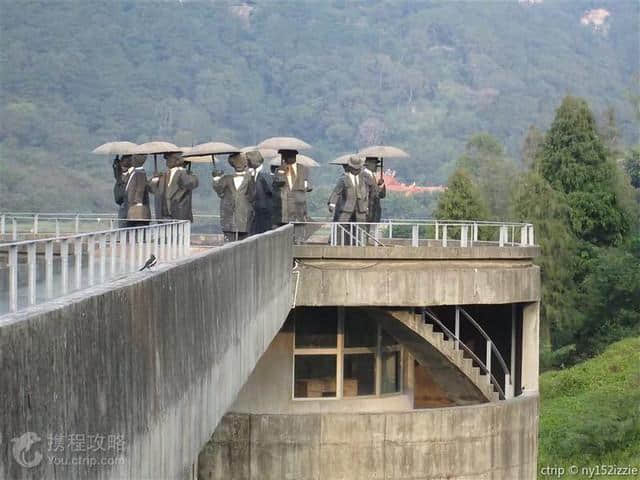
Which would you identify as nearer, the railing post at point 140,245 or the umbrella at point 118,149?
the railing post at point 140,245

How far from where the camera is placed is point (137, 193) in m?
27.2

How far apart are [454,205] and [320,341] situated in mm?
44460

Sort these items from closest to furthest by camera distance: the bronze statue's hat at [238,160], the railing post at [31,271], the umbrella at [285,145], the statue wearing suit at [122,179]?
the railing post at [31,271]
the bronze statue's hat at [238,160]
the umbrella at [285,145]
the statue wearing suit at [122,179]

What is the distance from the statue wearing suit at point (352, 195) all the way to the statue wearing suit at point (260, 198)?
1.52m

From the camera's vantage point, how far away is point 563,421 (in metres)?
44.0

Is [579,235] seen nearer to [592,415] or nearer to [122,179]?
[592,415]

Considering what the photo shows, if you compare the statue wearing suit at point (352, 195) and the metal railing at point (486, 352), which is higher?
the statue wearing suit at point (352, 195)

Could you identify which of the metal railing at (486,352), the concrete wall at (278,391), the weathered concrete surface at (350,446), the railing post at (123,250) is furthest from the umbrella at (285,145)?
the railing post at (123,250)

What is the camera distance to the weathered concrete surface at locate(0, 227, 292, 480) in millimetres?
5832

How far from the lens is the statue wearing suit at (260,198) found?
83.1ft

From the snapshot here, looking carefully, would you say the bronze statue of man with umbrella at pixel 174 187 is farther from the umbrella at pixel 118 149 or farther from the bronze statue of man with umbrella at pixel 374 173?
the bronze statue of man with umbrella at pixel 374 173

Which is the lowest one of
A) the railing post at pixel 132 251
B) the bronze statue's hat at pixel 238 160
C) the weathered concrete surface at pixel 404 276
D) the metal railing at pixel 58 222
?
the weathered concrete surface at pixel 404 276

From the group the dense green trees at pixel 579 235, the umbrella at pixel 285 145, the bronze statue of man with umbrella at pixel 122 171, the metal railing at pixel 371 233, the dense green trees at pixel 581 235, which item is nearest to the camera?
the metal railing at pixel 371 233

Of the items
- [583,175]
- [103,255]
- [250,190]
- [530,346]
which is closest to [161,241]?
[103,255]
